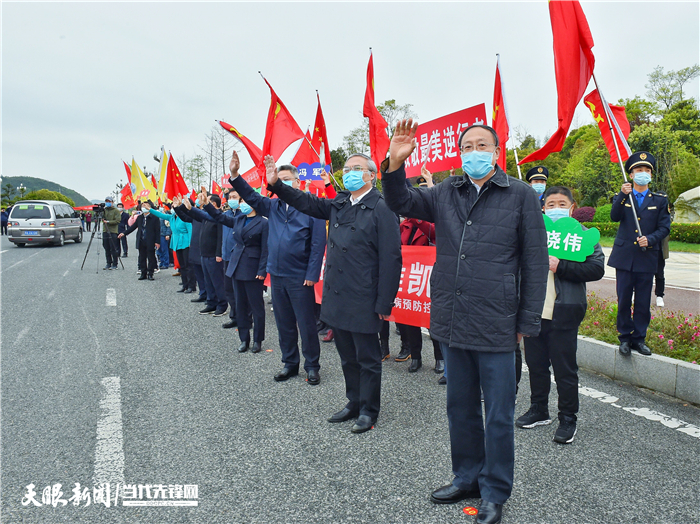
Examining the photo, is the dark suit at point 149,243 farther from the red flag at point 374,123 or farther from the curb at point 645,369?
the curb at point 645,369

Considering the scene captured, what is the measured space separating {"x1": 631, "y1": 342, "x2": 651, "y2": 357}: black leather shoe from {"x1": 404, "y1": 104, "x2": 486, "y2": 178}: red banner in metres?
2.50

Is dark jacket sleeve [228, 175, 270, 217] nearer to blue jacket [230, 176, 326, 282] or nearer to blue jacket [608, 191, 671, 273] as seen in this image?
blue jacket [230, 176, 326, 282]

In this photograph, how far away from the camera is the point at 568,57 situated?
12.3 ft

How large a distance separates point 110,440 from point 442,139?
4.23m

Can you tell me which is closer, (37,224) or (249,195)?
(249,195)

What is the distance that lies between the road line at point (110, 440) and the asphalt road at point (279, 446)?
13 mm

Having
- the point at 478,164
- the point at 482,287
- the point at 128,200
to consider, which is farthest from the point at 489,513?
the point at 128,200

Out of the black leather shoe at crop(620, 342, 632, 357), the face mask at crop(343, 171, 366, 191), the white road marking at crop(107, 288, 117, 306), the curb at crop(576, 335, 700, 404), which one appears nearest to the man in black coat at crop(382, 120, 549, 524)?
the face mask at crop(343, 171, 366, 191)

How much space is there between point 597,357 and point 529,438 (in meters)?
1.88

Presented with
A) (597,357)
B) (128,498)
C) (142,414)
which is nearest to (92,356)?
(142,414)

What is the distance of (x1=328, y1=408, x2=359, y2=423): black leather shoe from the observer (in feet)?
11.9

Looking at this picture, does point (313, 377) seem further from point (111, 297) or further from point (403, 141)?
point (111, 297)

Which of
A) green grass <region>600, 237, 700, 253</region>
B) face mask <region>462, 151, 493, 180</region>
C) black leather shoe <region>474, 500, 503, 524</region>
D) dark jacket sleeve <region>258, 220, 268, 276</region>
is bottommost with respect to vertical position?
black leather shoe <region>474, 500, 503, 524</region>

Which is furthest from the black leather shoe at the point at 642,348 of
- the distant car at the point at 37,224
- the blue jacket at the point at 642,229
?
the distant car at the point at 37,224
